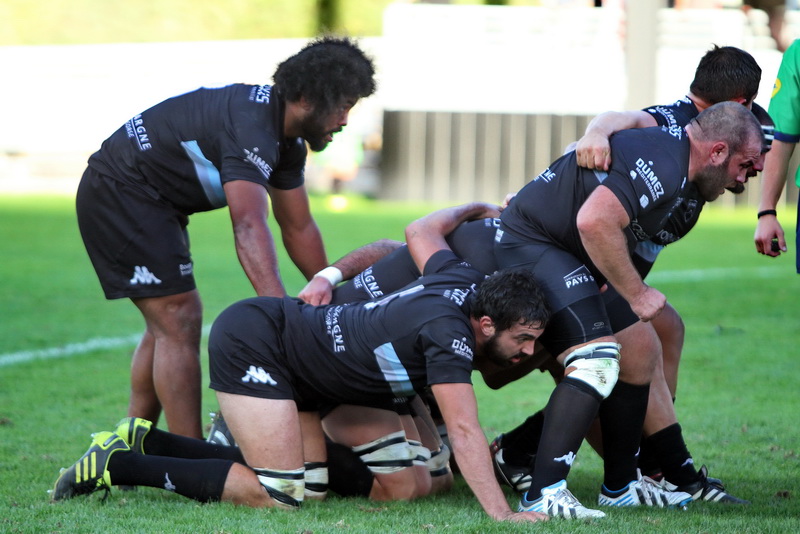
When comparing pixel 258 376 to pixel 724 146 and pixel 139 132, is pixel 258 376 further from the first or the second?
pixel 724 146

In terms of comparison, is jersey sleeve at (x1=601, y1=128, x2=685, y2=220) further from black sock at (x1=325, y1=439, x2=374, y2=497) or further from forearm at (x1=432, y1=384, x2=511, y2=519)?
black sock at (x1=325, y1=439, x2=374, y2=497)

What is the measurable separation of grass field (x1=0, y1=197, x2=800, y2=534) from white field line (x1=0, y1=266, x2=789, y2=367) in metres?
0.02

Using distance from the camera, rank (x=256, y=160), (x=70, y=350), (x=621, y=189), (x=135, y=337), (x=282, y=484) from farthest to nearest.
Result: (x=135, y=337) < (x=70, y=350) < (x=256, y=160) < (x=282, y=484) < (x=621, y=189)

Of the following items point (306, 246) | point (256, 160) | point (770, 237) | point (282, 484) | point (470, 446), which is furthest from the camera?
point (306, 246)

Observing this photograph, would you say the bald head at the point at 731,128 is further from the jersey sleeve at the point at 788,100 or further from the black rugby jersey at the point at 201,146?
the black rugby jersey at the point at 201,146

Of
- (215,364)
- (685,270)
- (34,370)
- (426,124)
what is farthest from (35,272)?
(426,124)

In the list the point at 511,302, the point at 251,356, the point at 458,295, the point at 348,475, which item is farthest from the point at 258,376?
the point at 511,302

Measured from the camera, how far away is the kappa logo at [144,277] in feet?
18.1

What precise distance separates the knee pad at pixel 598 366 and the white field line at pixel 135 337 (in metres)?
4.83

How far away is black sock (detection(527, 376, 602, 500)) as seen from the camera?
4504 mm

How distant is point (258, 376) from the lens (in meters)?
4.76

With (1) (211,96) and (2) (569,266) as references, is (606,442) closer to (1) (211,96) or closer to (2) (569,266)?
(2) (569,266)

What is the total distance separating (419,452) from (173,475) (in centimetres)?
109

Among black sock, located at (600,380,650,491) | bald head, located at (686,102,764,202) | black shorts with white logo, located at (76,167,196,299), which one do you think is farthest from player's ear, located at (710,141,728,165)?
black shorts with white logo, located at (76,167,196,299)
